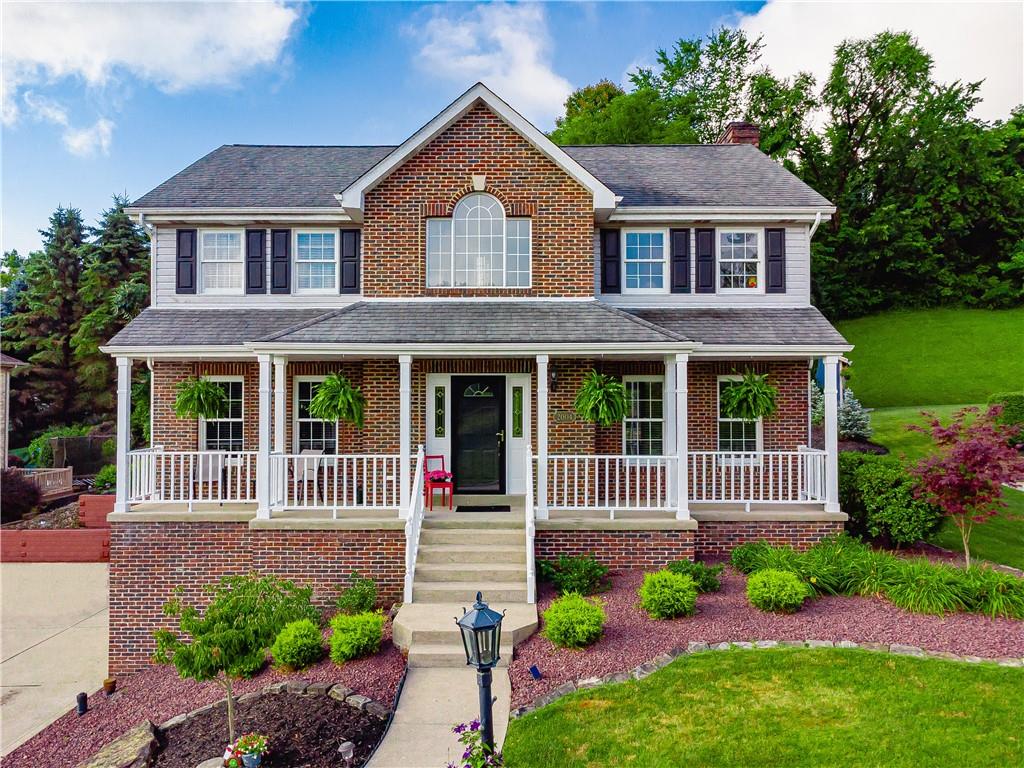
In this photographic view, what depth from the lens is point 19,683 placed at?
931 centimetres

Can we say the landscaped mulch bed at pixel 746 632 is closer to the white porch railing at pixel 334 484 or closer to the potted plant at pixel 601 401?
the potted plant at pixel 601 401

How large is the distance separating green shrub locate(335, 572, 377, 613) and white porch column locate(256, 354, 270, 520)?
194 cm

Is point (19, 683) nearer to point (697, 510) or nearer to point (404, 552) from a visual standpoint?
point (404, 552)

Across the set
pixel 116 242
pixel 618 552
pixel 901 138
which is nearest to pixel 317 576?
pixel 618 552

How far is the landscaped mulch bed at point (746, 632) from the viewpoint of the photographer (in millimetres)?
6473

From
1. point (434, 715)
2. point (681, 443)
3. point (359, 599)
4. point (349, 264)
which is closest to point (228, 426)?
point (349, 264)

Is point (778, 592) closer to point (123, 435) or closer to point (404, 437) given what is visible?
point (404, 437)

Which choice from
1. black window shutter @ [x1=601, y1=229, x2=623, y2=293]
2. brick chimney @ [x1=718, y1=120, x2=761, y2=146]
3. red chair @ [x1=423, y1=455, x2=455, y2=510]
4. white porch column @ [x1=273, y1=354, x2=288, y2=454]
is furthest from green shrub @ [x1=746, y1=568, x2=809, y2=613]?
brick chimney @ [x1=718, y1=120, x2=761, y2=146]

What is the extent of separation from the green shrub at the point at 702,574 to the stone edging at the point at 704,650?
1.41m

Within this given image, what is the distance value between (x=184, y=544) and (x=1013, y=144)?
158 ft

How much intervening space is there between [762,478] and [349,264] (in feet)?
29.9

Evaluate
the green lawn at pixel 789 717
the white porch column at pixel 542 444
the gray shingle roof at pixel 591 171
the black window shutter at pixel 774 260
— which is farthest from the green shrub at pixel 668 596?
the gray shingle roof at pixel 591 171

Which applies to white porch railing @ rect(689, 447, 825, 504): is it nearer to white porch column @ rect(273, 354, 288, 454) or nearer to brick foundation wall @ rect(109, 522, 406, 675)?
brick foundation wall @ rect(109, 522, 406, 675)

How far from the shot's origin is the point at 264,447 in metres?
9.54
